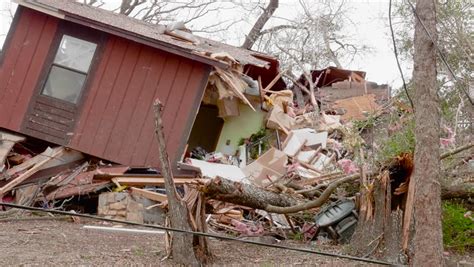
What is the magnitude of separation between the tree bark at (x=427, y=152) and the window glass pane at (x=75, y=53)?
299 inches

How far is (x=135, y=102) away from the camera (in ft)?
41.1

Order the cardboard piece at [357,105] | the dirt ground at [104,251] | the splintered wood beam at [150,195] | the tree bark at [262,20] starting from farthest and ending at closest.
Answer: the tree bark at [262,20]
the cardboard piece at [357,105]
the splintered wood beam at [150,195]
the dirt ground at [104,251]

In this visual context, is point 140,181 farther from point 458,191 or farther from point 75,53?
point 458,191

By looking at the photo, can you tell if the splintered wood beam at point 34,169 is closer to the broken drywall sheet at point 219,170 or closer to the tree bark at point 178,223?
the broken drywall sheet at point 219,170

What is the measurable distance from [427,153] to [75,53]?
8.13 m

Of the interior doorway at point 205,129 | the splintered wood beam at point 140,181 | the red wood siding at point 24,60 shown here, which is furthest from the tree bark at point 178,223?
the interior doorway at point 205,129

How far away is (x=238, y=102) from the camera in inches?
568

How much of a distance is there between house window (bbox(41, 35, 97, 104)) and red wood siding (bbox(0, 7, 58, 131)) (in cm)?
27

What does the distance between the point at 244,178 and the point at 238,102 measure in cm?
283

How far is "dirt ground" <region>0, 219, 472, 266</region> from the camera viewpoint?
7.42m

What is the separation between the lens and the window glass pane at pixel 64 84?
12.4 meters

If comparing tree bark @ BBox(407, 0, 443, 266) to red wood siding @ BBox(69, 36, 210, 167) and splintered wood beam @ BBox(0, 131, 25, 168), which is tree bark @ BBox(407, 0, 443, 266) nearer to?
red wood siding @ BBox(69, 36, 210, 167)

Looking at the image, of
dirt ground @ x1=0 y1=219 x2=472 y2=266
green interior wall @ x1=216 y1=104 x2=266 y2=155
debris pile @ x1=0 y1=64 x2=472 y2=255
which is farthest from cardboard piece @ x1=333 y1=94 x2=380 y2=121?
dirt ground @ x1=0 y1=219 x2=472 y2=266

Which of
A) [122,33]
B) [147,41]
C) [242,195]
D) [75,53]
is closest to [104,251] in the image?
[242,195]
